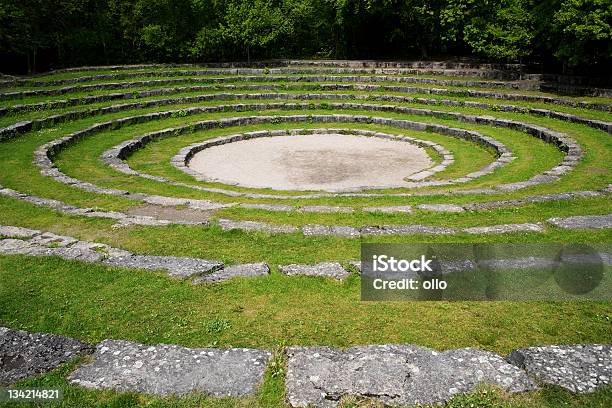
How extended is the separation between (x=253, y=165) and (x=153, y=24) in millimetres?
18265

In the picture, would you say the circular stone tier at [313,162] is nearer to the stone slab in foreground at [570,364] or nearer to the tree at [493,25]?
the stone slab in foreground at [570,364]

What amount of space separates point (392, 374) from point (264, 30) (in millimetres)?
29202

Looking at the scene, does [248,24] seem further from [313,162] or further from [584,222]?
[584,222]

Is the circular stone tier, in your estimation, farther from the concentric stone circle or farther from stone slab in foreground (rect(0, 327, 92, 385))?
stone slab in foreground (rect(0, 327, 92, 385))

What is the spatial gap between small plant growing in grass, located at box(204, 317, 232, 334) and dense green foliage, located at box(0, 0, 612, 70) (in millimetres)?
20698

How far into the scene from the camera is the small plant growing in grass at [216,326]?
522 centimetres

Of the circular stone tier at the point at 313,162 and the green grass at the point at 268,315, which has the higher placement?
the circular stone tier at the point at 313,162

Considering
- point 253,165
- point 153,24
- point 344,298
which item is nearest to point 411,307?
point 344,298

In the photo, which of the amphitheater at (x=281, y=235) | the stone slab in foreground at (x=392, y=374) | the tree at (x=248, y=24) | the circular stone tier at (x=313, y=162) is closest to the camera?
the stone slab in foreground at (x=392, y=374)

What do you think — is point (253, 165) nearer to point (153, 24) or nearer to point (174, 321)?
point (174, 321)

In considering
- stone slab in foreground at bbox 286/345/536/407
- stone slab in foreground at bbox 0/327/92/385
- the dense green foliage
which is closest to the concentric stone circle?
the dense green foliage

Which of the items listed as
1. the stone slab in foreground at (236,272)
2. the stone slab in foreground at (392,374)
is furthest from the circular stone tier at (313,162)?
the stone slab in foreground at (392,374)

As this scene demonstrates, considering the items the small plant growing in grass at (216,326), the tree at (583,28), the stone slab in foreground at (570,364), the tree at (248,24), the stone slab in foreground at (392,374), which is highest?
the tree at (248,24)

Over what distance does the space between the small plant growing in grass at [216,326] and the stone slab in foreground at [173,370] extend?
540 mm
